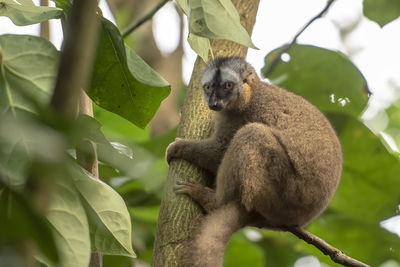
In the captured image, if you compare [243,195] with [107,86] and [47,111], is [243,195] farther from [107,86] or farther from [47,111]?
[47,111]

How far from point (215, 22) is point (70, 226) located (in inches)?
28.3

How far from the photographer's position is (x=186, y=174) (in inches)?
137

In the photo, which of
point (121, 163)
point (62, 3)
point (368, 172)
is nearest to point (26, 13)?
point (62, 3)

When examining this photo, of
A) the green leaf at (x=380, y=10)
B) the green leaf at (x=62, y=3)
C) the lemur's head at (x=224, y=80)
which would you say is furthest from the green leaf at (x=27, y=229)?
the lemur's head at (x=224, y=80)

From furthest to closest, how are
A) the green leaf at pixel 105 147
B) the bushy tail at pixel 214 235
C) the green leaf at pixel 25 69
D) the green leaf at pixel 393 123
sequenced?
the green leaf at pixel 393 123, the bushy tail at pixel 214 235, the green leaf at pixel 105 147, the green leaf at pixel 25 69

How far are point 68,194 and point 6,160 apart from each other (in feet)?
0.97

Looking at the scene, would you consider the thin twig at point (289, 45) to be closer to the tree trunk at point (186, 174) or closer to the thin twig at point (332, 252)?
the tree trunk at point (186, 174)

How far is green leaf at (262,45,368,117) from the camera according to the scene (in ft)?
14.2

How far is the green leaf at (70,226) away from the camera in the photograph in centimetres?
158

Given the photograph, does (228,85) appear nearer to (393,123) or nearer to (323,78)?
(323,78)

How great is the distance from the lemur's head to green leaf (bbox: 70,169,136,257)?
2.04m

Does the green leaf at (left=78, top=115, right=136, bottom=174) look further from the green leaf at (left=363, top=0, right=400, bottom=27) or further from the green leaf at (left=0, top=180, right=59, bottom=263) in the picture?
the green leaf at (left=363, top=0, right=400, bottom=27)

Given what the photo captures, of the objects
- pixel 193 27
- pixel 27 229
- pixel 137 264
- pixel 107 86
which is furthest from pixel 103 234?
pixel 137 264

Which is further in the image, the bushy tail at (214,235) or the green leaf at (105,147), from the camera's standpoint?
the bushy tail at (214,235)
